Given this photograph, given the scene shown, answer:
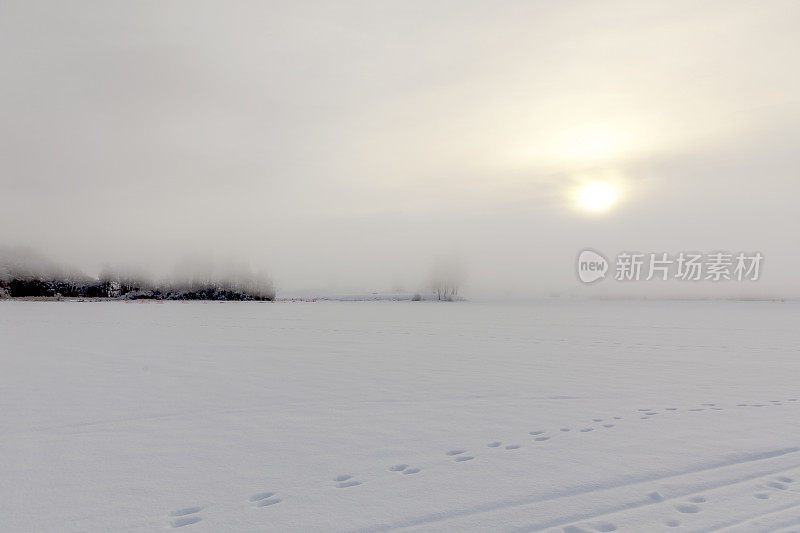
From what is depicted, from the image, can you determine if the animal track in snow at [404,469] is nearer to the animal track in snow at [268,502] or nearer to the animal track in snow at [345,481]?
the animal track in snow at [345,481]

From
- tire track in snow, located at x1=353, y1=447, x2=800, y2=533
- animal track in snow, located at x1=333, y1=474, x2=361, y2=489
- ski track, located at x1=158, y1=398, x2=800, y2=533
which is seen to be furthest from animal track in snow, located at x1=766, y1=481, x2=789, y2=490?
animal track in snow, located at x1=333, y1=474, x2=361, y2=489

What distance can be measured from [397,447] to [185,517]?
2.43 metres

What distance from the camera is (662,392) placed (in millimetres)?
8508

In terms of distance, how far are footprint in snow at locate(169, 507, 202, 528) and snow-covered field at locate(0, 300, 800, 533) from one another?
2cm

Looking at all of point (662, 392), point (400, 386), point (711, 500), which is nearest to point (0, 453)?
point (400, 386)

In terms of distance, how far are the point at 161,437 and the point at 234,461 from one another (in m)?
1.47

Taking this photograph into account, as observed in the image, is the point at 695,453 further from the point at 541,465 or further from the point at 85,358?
the point at 85,358

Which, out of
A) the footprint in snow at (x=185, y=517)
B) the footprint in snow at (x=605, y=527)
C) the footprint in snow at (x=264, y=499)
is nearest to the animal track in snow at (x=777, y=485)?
the footprint in snow at (x=605, y=527)

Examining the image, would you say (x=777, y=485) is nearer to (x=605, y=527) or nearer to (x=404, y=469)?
(x=605, y=527)

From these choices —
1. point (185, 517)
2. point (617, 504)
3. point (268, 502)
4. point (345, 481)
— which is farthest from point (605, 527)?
point (185, 517)

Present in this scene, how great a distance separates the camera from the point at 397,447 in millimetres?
5434

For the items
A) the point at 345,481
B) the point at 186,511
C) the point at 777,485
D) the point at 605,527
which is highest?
the point at 777,485

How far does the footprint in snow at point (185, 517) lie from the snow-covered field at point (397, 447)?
0.02 metres

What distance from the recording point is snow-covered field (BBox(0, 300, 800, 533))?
379 centimetres
